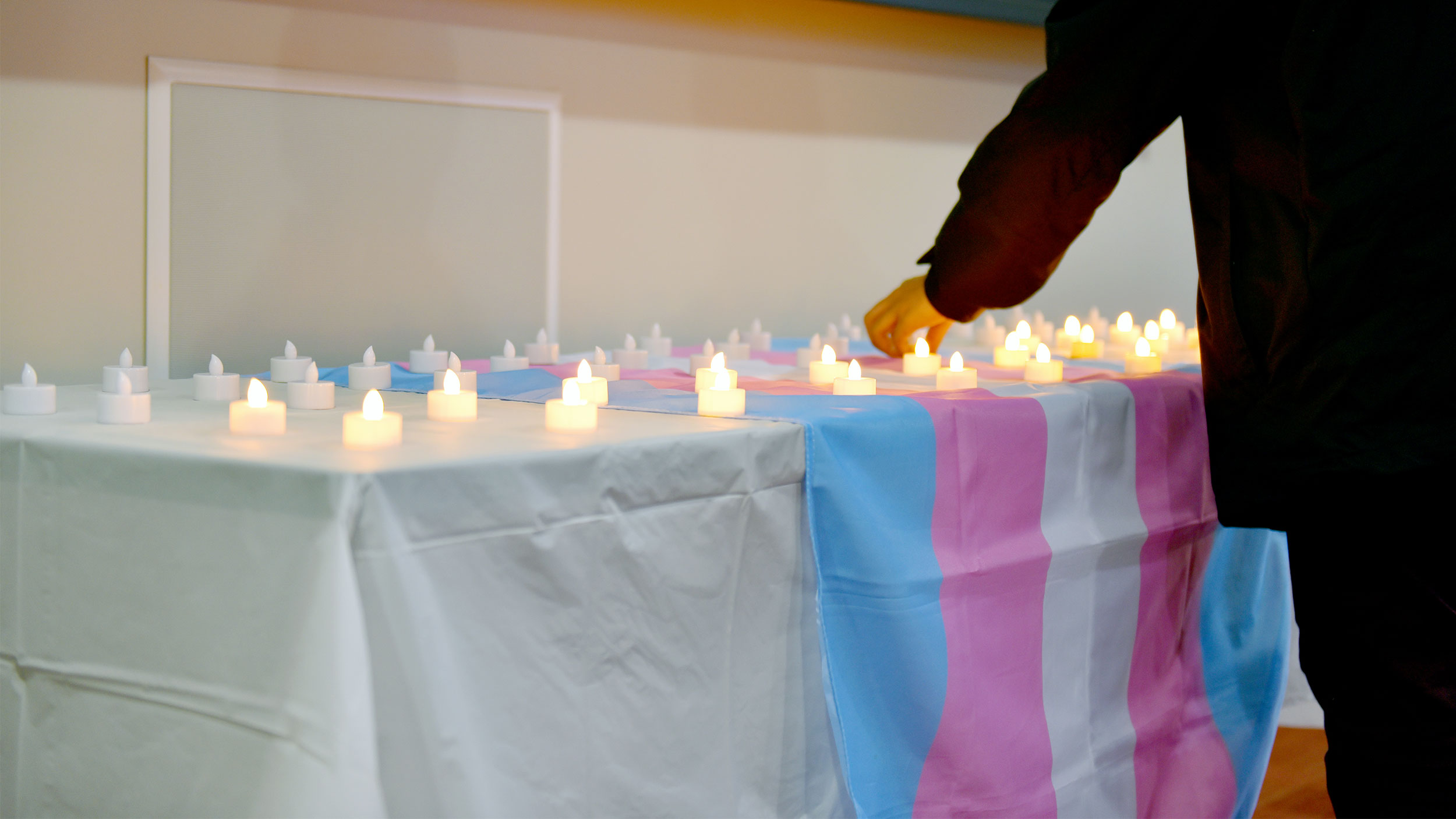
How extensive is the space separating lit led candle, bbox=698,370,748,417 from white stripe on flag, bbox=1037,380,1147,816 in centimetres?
33

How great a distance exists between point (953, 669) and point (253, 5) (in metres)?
1.22

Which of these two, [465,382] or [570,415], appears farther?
[465,382]

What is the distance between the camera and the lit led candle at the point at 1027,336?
70.4 inches

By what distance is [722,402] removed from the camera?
3.44 feet

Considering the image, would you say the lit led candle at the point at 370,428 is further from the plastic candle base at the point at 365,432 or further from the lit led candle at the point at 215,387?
the lit led candle at the point at 215,387

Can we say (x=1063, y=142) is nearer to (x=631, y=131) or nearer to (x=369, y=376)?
(x=369, y=376)

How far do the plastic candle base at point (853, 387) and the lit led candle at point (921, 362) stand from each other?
0.85 ft

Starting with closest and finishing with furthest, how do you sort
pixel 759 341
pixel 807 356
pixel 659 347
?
pixel 807 356
pixel 659 347
pixel 759 341

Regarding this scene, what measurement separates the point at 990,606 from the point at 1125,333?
0.93m

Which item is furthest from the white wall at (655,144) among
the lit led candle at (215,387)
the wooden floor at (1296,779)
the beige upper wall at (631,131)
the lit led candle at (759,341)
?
the wooden floor at (1296,779)

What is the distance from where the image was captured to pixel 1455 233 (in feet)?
2.90

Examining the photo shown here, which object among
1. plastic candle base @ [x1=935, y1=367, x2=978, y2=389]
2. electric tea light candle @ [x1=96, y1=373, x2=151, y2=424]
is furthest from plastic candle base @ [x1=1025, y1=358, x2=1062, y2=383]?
electric tea light candle @ [x1=96, y1=373, x2=151, y2=424]

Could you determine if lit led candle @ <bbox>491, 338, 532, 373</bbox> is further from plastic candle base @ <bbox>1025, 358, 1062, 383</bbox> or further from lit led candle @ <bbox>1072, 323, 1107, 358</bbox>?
lit led candle @ <bbox>1072, 323, 1107, 358</bbox>

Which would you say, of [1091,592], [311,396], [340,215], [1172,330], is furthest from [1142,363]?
[340,215]
